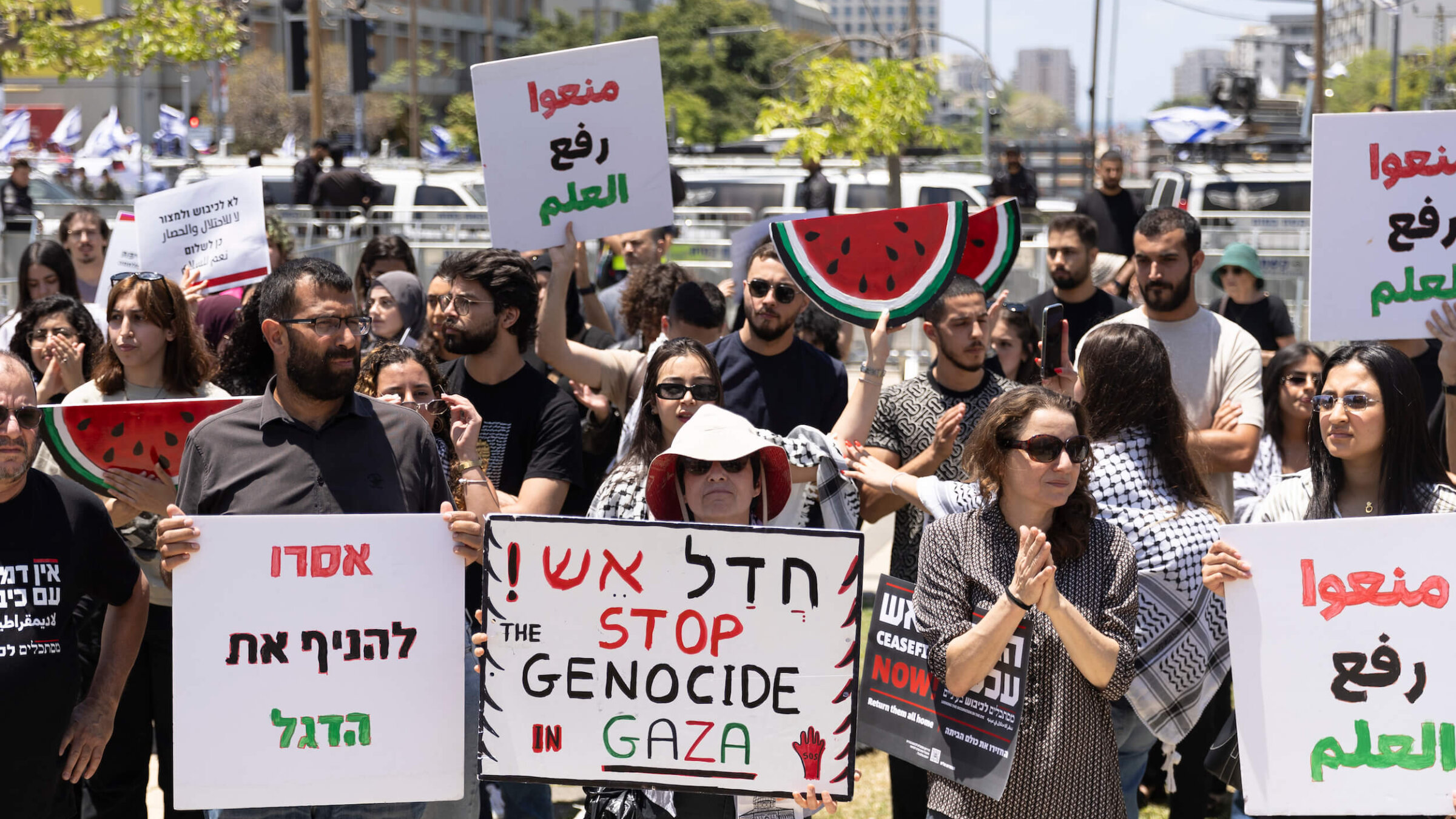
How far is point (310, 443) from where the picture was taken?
12.0ft

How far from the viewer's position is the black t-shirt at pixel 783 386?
16.2 ft

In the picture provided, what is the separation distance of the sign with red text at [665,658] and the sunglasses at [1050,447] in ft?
1.80

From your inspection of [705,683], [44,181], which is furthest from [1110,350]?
[44,181]

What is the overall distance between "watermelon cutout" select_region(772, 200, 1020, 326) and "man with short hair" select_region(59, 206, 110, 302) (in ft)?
14.3

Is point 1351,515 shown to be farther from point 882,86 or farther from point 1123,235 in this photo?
point 882,86

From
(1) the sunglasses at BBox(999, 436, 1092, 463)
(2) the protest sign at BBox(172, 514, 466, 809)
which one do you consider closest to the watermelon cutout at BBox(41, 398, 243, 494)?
(2) the protest sign at BBox(172, 514, 466, 809)

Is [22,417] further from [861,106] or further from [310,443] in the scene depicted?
[861,106]

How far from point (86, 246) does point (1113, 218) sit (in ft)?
23.5

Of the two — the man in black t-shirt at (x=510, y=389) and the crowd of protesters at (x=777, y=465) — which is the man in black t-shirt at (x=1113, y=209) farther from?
the man in black t-shirt at (x=510, y=389)

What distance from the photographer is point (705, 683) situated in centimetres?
351

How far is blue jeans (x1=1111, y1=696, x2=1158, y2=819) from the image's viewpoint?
380 centimetres

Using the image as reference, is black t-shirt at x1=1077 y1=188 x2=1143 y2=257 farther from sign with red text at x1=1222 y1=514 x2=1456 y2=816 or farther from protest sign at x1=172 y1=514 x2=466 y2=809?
protest sign at x1=172 y1=514 x2=466 y2=809

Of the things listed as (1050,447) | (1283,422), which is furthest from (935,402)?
(1283,422)

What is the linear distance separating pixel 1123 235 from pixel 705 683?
8.18 meters
